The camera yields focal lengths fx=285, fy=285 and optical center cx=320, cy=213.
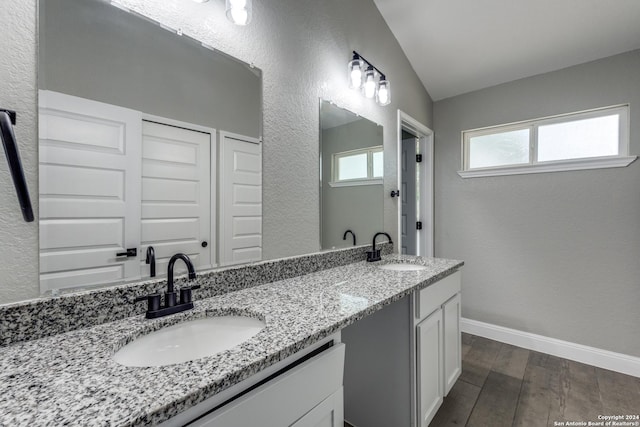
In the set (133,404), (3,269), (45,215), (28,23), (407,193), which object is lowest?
(133,404)

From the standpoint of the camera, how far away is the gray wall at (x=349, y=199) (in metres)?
1.66

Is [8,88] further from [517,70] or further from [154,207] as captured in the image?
[517,70]

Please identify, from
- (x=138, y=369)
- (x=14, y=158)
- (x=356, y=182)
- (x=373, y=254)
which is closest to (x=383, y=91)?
(x=356, y=182)

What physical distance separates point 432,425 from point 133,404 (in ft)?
5.45

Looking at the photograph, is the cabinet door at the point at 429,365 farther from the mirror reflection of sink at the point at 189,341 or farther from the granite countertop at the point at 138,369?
the mirror reflection of sink at the point at 189,341

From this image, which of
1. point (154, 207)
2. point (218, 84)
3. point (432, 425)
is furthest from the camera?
point (432, 425)

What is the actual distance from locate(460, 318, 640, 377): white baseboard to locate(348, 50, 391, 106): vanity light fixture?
223 cm

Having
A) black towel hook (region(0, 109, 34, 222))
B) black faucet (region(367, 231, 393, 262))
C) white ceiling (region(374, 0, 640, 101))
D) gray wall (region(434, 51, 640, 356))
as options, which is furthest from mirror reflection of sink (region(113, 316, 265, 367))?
gray wall (region(434, 51, 640, 356))

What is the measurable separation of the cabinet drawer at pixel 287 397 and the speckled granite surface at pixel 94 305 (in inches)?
19.6

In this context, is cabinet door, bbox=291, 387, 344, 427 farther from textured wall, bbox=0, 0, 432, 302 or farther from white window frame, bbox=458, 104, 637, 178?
white window frame, bbox=458, 104, 637, 178

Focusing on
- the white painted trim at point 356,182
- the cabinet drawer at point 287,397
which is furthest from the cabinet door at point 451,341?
the cabinet drawer at point 287,397

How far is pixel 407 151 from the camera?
10.0 feet

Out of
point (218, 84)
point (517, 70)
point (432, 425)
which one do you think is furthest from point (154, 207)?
point (517, 70)

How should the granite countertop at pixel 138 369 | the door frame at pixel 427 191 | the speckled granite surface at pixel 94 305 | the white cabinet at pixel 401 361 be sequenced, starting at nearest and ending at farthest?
the granite countertop at pixel 138 369, the speckled granite surface at pixel 94 305, the white cabinet at pixel 401 361, the door frame at pixel 427 191
